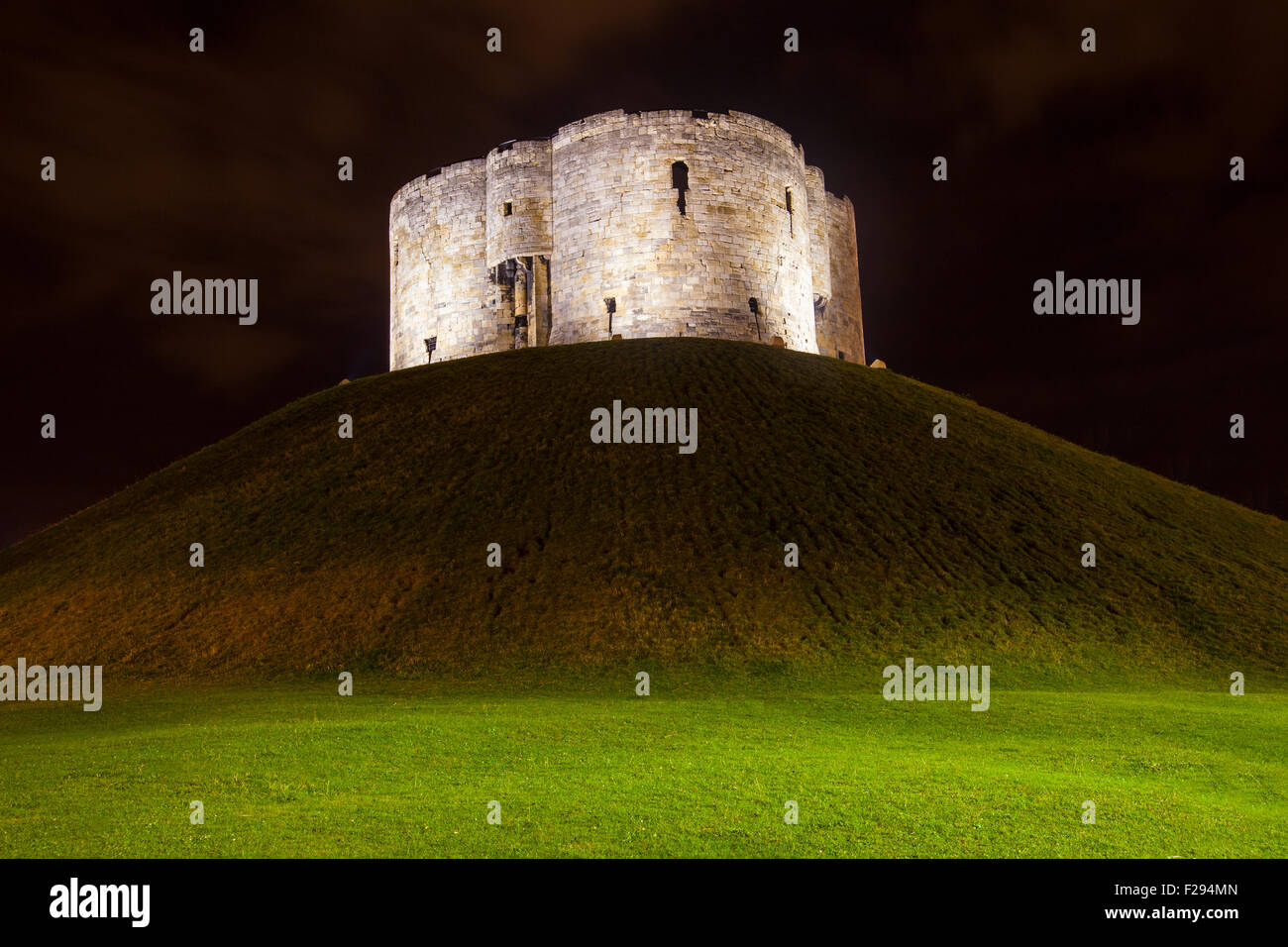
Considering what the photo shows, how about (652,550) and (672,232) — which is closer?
(652,550)

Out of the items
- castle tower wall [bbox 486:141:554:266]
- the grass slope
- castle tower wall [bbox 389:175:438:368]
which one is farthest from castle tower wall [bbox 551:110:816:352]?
castle tower wall [bbox 389:175:438:368]

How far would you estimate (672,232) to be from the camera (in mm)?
44562

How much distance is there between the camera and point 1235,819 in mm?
9961

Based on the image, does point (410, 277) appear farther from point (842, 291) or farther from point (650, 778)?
point (650, 778)

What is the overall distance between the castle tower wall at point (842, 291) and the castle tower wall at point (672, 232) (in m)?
10.6

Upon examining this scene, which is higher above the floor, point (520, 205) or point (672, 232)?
point (520, 205)

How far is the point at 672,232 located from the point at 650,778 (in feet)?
117

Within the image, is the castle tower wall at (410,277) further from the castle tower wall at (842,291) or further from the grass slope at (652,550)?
the castle tower wall at (842,291)

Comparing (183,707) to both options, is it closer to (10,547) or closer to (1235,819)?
(1235,819)

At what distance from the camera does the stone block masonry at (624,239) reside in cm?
4469

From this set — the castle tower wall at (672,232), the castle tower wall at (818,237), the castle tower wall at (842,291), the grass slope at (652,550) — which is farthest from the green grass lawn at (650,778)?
the castle tower wall at (842,291)

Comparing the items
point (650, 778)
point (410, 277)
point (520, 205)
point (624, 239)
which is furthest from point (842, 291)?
point (650, 778)
